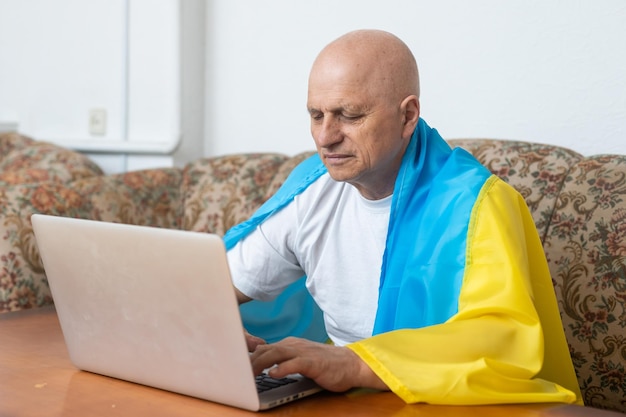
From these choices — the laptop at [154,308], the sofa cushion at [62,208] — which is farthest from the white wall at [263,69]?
the laptop at [154,308]

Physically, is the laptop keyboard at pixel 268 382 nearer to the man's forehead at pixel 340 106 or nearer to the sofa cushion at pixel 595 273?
the man's forehead at pixel 340 106

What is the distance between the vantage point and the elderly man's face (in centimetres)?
146

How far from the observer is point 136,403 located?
1.04 meters

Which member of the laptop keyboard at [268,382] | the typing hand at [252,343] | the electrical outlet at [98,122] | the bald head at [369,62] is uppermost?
the bald head at [369,62]

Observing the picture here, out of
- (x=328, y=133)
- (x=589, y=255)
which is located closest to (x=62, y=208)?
(x=328, y=133)

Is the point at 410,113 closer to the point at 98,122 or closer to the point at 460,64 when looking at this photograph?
the point at 460,64

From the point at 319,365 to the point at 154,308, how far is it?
23 centimetres

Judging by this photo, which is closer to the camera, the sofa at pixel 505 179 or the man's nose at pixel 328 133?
the man's nose at pixel 328 133

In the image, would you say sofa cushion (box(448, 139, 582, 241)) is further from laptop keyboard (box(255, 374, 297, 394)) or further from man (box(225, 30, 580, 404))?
laptop keyboard (box(255, 374, 297, 394))

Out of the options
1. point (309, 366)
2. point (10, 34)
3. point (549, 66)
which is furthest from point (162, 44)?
point (309, 366)

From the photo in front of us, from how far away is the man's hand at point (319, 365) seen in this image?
41.6 inches

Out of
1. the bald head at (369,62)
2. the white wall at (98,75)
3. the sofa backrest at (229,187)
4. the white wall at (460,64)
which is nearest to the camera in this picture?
the bald head at (369,62)

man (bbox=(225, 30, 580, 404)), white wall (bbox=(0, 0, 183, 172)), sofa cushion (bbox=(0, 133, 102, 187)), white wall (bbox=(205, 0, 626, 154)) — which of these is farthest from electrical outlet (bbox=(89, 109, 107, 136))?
man (bbox=(225, 30, 580, 404))

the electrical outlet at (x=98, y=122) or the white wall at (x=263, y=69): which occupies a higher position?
the white wall at (x=263, y=69)
